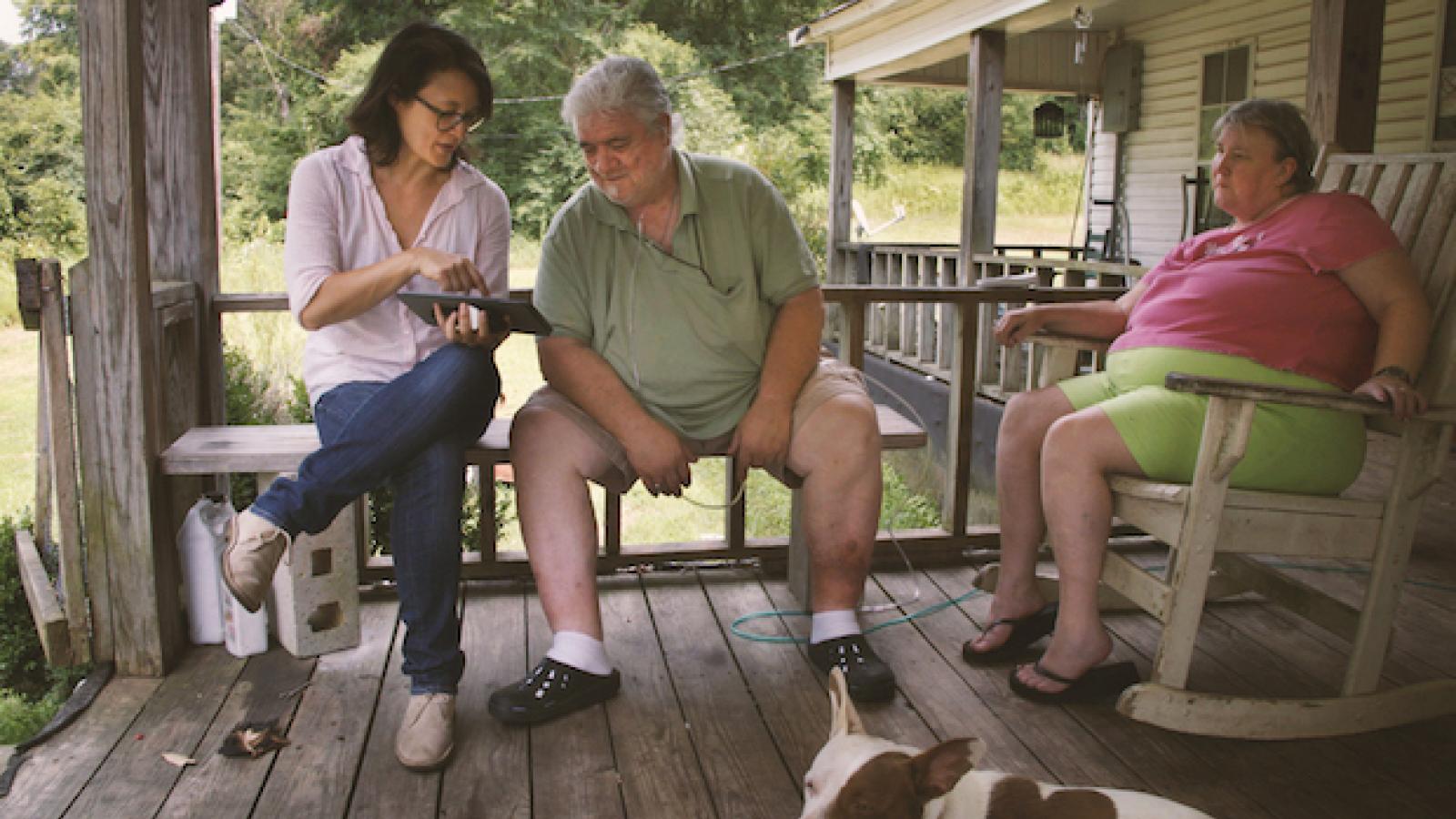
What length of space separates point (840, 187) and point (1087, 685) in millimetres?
7873

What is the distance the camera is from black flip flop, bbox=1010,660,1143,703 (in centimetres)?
225

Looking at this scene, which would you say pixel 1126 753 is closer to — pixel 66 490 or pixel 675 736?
pixel 675 736

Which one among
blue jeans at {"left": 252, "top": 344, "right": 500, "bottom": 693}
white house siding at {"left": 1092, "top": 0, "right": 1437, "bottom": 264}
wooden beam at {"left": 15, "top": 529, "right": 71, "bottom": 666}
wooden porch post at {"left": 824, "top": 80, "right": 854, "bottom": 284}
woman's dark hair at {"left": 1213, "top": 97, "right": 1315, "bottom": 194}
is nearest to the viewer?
blue jeans at {"left": 252, "top": 344, "right": 500, "bottom": 693}

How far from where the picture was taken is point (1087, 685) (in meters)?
2.26

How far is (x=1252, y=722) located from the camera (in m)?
2.05

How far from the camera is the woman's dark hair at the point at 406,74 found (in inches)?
86.8

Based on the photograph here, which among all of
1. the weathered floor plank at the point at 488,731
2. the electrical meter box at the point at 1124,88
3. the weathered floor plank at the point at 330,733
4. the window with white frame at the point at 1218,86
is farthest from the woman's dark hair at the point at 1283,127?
the electrical meter box at the point at 1124,88

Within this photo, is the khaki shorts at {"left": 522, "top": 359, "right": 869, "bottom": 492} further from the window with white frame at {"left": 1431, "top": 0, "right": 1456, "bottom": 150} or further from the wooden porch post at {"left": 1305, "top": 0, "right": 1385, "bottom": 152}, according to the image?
the window with white frame at {"left": 1431, "top": 0, "right": 1456, "bottom": 150}

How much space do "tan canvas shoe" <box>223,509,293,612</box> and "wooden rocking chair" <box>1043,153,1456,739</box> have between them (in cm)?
159

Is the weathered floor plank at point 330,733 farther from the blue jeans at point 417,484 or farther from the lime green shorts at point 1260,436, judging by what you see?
the lime green shorts at point 1260,436

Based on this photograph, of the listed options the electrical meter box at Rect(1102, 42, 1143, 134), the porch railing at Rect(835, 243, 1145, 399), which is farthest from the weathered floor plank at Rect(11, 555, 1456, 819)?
the electrical meter box at Rect(1102, 42, 1143, 134)

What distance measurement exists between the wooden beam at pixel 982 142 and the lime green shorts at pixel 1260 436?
5158mm

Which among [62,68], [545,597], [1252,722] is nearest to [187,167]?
[545,597]

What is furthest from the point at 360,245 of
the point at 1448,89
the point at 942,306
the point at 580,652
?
the point at 1448,89
